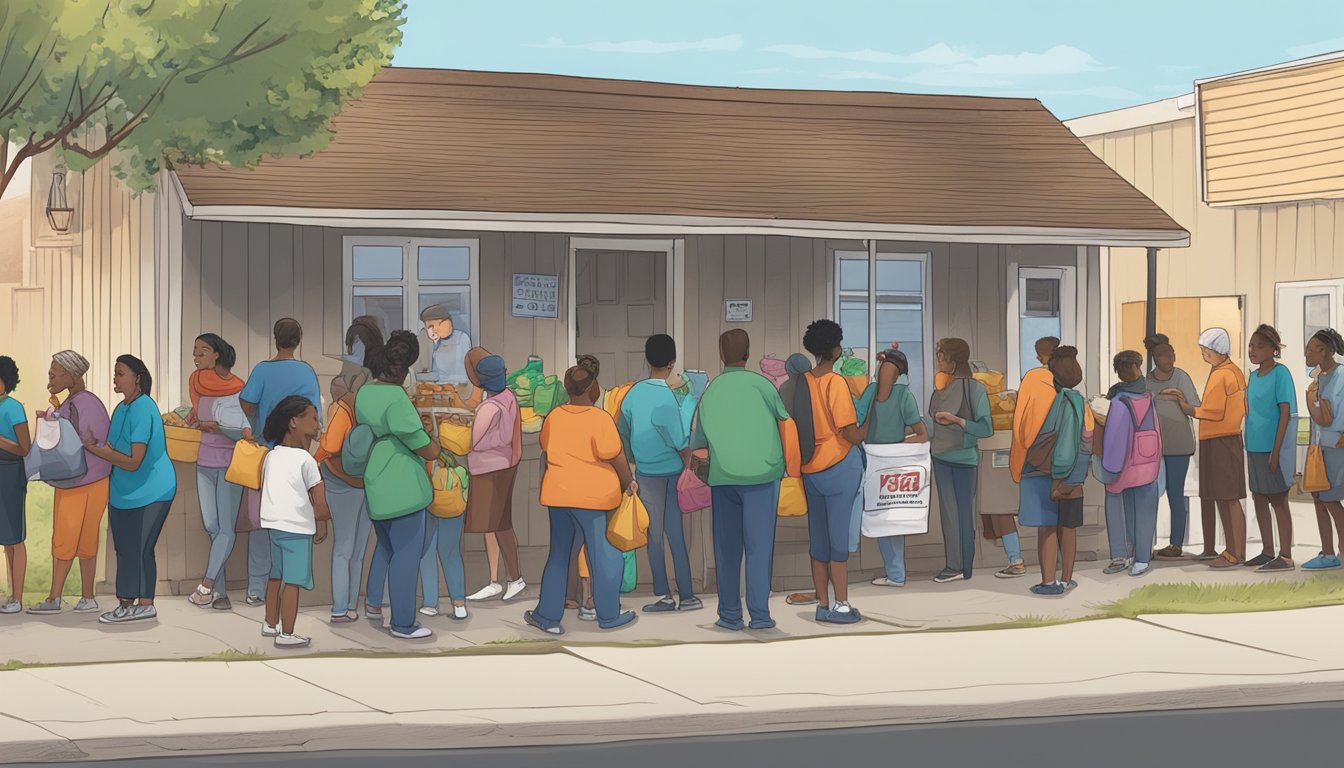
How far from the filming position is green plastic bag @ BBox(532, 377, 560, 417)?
14.1 meters

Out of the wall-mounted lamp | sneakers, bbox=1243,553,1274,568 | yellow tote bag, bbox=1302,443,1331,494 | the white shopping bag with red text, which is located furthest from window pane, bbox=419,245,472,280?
the wall-mounted lamp

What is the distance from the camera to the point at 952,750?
868 cm

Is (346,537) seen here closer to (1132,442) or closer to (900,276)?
(1132,442)

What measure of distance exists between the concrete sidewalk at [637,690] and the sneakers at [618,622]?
2.72 feet

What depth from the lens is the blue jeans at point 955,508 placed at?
14258 millimetres

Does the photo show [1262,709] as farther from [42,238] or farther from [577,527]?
[42,238]

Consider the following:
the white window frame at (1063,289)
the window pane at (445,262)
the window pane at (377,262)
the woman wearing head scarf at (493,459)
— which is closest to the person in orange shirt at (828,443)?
the woman wearing head scarf at (493,459)

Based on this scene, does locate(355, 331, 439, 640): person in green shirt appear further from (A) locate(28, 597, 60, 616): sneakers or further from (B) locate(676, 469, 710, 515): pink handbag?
(A) locate(28, 597, 60, 616): sneakers

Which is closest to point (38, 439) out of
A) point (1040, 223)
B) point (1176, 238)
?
point (1040, 223)

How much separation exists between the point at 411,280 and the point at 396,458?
4731mm

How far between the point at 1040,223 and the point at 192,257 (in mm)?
7190

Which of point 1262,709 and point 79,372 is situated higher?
point 79,372

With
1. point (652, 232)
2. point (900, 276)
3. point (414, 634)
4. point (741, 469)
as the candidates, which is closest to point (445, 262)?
point (652, 232)

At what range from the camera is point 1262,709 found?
9828 millimetres
